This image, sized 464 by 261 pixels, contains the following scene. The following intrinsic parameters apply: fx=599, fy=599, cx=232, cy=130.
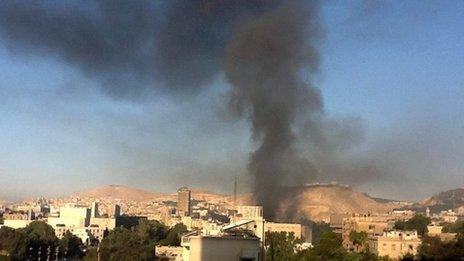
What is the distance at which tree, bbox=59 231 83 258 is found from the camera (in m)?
60.1

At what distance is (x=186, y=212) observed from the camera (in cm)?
14612

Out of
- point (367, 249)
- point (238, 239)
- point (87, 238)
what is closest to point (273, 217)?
point (87, 238)

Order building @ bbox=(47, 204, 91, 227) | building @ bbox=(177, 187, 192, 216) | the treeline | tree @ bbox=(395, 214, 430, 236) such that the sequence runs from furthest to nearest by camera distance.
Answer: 1. building @ bbox=(177, 187, 192, 216)
2. building @ bbox=(47, 204, 91, 227)
3. tree @ bbox=(395, 214, 430, 236)
4. the treeline

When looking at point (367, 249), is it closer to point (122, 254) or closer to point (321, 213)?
point (122, 254)

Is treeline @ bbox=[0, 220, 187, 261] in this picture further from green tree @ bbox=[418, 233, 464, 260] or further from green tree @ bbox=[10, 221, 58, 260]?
green tree @ bbox=[418, 233, 464, 260]

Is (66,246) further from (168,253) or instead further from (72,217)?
(72,217)

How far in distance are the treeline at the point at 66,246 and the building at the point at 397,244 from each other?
18.5 m

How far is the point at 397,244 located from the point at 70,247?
121ft

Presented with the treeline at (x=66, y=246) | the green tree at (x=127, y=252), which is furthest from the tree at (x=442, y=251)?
the treeline at (x=66, y=246)

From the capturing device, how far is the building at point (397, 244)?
4059cm

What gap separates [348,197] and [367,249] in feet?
363

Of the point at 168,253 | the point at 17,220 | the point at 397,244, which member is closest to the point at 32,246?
the point at 168,253

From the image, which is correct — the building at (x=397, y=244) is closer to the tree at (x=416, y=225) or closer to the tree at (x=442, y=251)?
the tree at (x=442, y=251)

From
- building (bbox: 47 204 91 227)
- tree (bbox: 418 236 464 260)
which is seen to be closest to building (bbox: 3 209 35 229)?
building (bbox: 47 204 91 227)
